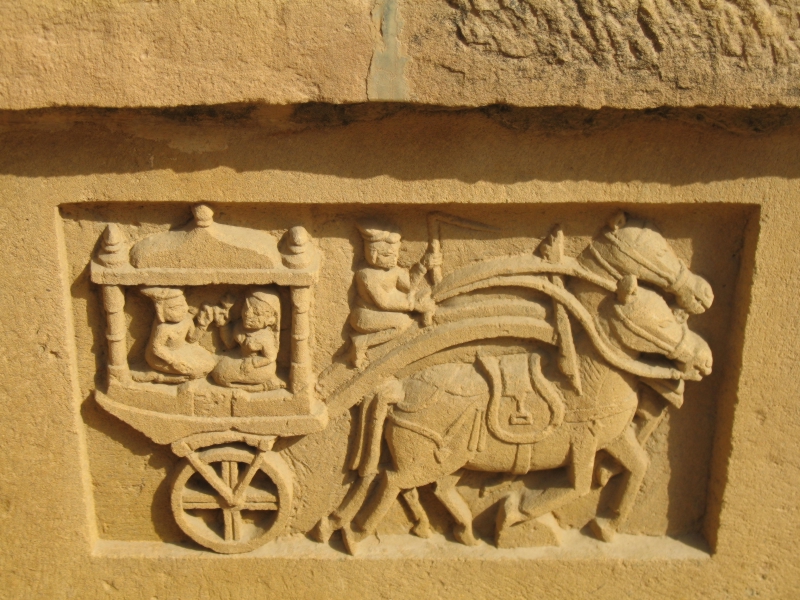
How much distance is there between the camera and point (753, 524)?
2.51m

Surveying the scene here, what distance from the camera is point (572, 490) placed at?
2.49 metres

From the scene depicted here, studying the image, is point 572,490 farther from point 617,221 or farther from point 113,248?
point 113,248

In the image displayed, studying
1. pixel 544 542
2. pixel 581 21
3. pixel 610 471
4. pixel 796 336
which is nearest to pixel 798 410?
pixel 796 336

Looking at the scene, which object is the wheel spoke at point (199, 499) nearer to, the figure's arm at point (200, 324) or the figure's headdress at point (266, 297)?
the figure's arm at point (200, 324)

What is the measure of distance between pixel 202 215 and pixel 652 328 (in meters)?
1.27

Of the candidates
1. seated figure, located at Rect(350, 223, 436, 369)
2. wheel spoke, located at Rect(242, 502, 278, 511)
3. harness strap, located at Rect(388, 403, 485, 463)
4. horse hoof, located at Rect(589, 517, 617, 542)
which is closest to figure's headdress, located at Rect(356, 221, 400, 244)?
seated figure, located at Rect(350, 223, 436, 369)

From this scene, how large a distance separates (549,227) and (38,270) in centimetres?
142

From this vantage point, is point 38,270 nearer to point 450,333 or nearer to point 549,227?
point 450,333

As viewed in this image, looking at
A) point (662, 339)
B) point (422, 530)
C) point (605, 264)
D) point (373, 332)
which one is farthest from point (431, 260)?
point (422, 530)

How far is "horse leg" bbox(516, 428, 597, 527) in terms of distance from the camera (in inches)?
95.3

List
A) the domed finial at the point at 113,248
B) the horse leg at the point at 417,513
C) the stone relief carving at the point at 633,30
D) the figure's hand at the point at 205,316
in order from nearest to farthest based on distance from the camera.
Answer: the stone relief carving at the point at 633,30 < the domed finial at the point at 113,248 < the figure's hand at the point at 205,316 < the horse leg at the point at 417,513

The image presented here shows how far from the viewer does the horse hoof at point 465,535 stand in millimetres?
2578

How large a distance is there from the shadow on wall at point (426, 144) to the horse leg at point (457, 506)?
962 mm

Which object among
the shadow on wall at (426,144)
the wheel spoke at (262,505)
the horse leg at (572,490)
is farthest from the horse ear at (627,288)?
Answer: the wheel spoke at (262,505)
